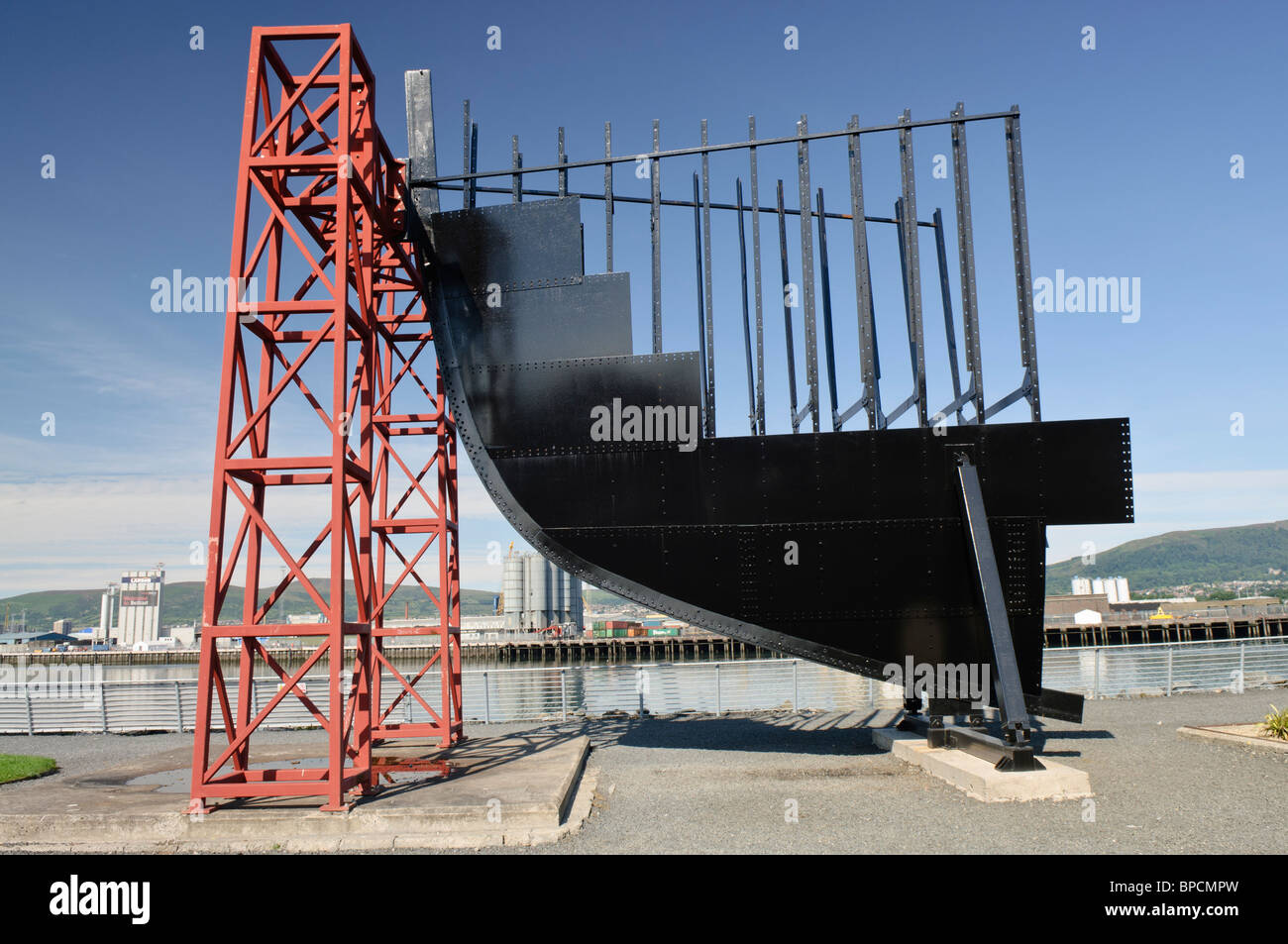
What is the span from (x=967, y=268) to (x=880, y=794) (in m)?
7.63

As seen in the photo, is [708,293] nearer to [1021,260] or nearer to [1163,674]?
[1021,260]

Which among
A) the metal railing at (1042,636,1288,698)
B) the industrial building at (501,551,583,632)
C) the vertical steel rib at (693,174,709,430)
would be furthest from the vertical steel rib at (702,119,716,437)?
the industrial building at (501,551,583,632)

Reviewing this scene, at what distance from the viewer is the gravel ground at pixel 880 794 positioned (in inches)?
308

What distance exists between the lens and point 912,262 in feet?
39.7

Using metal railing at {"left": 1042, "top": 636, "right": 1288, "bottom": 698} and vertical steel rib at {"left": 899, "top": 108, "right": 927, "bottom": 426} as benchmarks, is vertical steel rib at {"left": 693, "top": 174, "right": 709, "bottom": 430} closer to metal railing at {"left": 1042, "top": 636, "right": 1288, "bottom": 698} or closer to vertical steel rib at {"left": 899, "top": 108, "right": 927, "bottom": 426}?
vertical steel rib at {"left": 899, "top": 108, "right": 927, "bottom": 426}

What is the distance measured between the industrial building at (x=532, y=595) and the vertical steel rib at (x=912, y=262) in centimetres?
9101

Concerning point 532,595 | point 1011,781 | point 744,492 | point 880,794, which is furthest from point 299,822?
point 532,595

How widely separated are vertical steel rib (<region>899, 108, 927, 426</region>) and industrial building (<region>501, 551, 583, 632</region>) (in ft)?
299

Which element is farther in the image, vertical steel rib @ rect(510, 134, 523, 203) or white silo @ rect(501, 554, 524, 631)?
white silo @ rect(501, 554, 524, 631)

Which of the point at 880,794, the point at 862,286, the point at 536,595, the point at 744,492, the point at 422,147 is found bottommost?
the point at 536,595

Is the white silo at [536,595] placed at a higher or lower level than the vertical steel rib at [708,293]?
lower

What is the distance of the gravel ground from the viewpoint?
7.82 m

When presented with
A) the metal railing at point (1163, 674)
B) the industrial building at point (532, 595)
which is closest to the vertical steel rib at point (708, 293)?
the metal railing at point (1163, 674)

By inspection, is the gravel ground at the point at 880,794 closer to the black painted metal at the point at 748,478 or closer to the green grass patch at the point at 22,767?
the green grass patch at the point at 22,767
